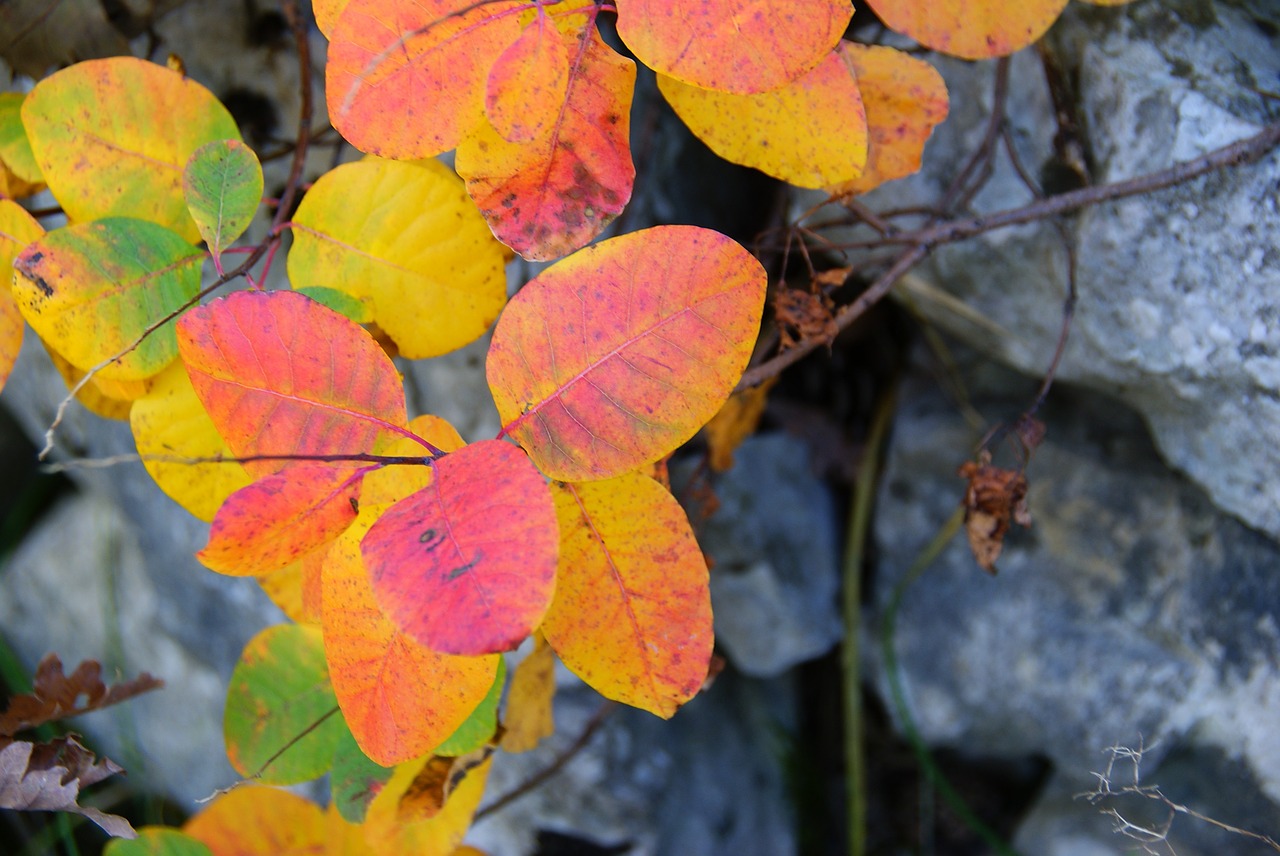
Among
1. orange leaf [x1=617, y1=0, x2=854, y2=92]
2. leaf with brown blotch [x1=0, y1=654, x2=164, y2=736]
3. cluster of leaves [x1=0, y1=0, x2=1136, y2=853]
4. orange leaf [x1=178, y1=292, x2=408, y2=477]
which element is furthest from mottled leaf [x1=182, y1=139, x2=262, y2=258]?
leaf with brown blotch [x1=0, y1=654, x2=164, y2=736]

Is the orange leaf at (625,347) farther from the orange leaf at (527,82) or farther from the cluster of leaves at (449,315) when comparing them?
the orange leaf at (527,82)

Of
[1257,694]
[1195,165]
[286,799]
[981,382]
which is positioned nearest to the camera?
[1195,165]

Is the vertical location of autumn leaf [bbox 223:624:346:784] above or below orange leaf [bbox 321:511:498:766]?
below

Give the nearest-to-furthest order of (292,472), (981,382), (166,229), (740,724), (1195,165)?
(292,472) < (166,229) < (1195,165) < (981,382) < (740,724)

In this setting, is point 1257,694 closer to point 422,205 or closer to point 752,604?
point 752,604

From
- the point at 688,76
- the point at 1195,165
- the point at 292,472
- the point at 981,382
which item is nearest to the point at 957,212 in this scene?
the point at 1195,165

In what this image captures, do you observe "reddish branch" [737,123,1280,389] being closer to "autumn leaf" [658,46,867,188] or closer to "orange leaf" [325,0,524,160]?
"autumn leaf" [658,46,867,188]
